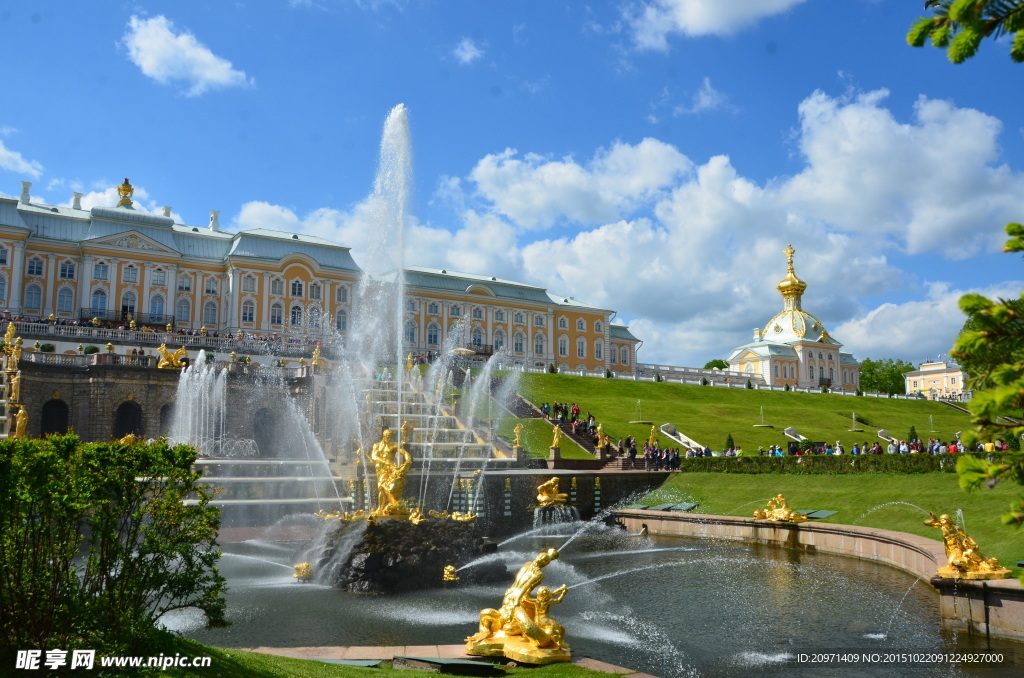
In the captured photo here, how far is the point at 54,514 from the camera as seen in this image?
20.7 feet

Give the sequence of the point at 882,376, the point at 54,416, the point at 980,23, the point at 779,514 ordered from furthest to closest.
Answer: the point at 882,376 → the point at 54,416 → the point at 779,514 → the point at 980,23

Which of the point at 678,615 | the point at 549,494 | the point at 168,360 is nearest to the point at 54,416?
the point at 168,360

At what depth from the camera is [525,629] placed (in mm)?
8578

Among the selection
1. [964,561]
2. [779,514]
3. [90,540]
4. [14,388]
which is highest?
[14,388]

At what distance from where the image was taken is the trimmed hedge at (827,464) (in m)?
23.8

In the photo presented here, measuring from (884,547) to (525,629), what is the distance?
12.1 m

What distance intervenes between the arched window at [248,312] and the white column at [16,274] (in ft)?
52.5

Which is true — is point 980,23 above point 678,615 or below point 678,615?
above

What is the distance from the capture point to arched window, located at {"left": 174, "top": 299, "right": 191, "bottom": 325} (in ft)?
205

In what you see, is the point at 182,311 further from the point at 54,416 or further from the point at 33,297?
the point at 54,416

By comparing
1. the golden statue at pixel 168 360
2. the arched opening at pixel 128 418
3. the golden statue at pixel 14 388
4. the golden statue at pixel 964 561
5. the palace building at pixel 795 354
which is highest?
the palace building at pixel 795 354

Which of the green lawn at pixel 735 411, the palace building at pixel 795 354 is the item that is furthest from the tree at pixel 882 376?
the green lawn at pixel 735 411

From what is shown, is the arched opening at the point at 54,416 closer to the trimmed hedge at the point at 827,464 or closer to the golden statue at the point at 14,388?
the golden statue at the point at 14,388

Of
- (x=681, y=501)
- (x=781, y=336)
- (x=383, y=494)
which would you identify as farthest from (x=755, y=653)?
(x=781, y=336)
